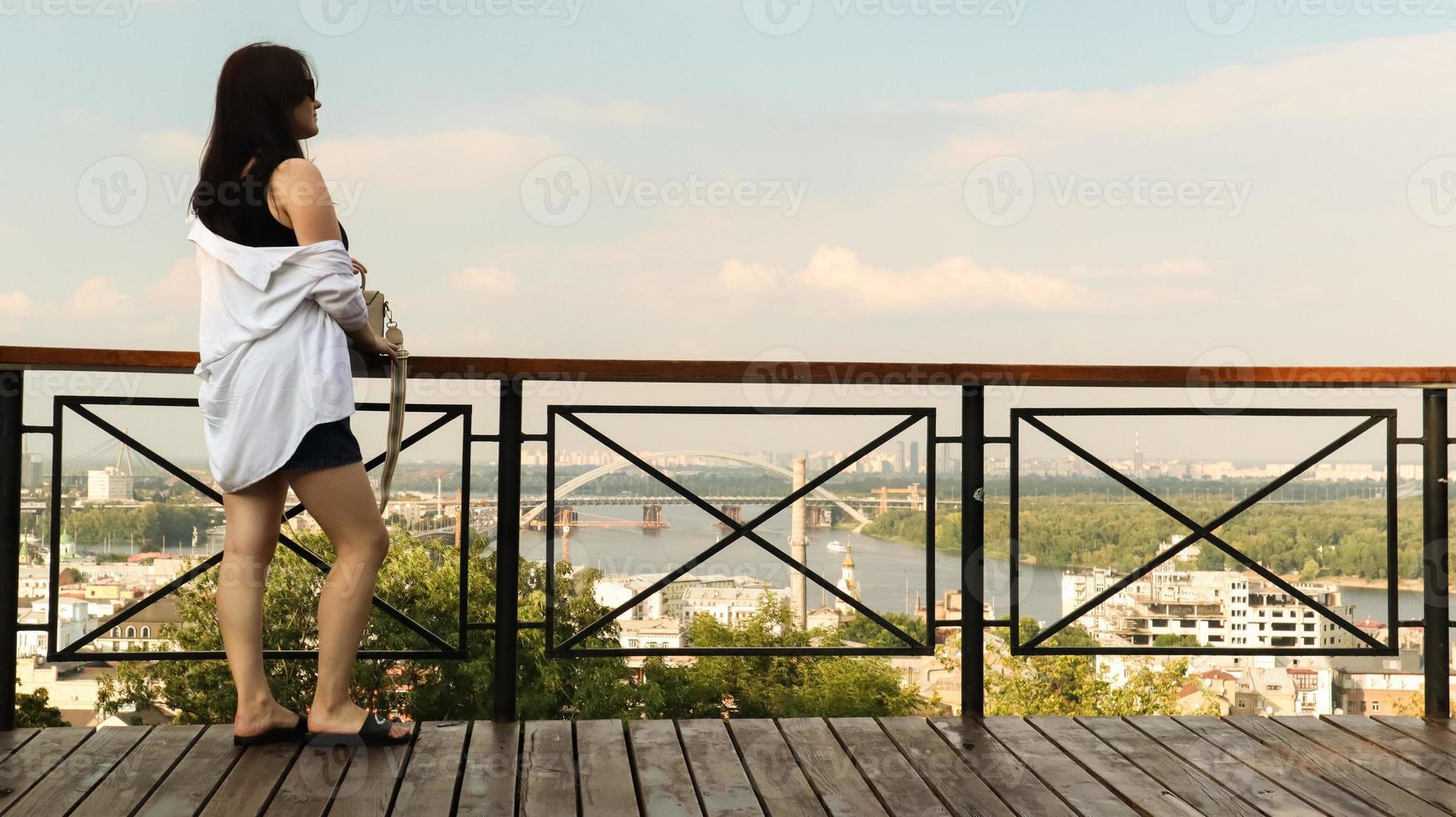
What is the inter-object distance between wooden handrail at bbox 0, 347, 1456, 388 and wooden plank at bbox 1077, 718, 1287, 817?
0.76 m

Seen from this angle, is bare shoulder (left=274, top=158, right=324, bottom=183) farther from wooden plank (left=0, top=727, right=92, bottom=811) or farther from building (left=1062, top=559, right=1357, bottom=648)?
building (left=1062, top=559, right=1357, bottom=648)

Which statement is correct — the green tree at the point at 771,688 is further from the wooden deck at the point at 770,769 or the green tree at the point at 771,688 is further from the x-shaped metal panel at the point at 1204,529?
the wooden deck at the point at 770,769

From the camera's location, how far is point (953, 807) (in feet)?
5.91

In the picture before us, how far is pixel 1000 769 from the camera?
80.6 inches

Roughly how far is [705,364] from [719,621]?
2839mm

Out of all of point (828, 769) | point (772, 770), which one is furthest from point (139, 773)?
point (828, 769)

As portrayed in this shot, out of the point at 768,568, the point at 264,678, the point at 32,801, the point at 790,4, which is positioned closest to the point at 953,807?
the point at 264,678

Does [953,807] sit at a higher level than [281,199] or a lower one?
lower

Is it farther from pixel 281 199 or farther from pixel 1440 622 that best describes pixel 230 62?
pixel 1440 622

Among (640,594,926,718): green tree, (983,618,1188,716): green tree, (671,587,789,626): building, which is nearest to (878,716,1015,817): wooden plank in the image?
(671,587,789,626): building

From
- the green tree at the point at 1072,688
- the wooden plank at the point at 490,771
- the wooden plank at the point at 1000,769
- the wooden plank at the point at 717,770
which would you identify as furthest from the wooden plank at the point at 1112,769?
the green tree at the point at 1072,688

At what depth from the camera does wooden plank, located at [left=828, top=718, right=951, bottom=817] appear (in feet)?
5.94

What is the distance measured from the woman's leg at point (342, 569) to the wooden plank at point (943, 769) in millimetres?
1092

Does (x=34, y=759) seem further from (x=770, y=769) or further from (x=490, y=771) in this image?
(x=770, y=769)
